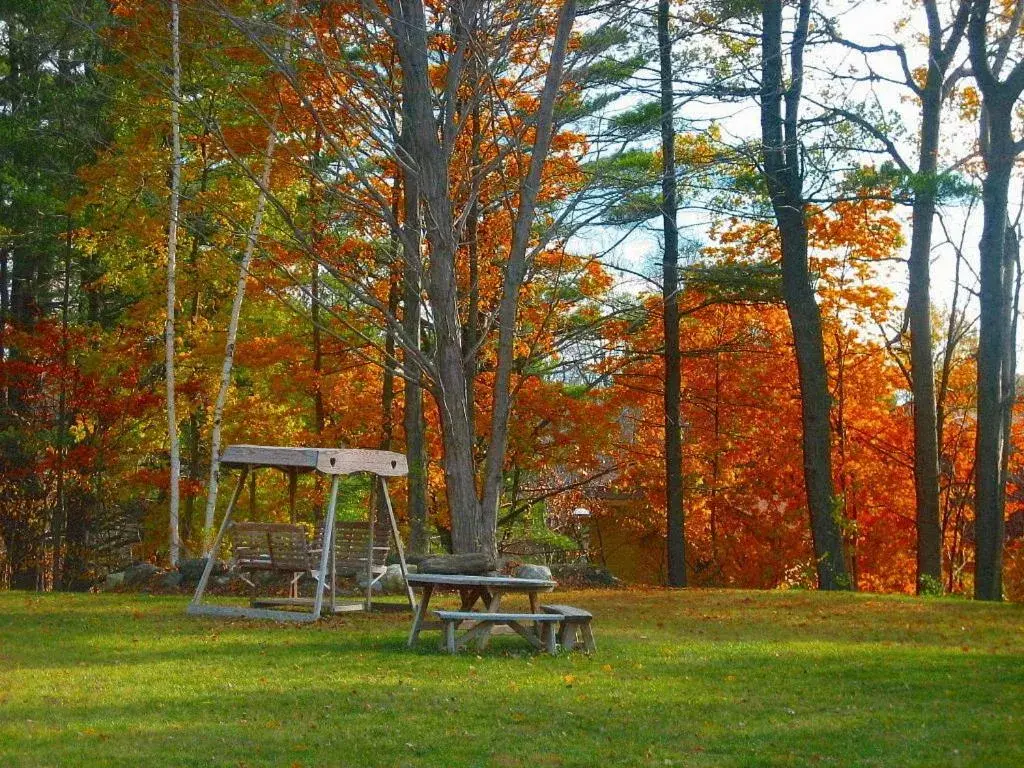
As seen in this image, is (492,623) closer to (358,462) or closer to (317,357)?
(358,462)

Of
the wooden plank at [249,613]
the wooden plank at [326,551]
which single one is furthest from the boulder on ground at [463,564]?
the wooden plank at [249,613]

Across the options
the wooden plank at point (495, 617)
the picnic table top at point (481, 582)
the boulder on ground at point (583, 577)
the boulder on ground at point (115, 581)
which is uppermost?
the picnic table top at point (481, 582)

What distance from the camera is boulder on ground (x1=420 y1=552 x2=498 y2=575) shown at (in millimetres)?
9875

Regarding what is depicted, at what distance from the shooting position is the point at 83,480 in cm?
1950

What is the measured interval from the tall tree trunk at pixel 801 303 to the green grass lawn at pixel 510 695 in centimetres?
494

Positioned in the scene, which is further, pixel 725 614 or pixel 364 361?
pixel 364 361

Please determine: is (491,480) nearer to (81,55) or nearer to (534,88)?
(534,88)

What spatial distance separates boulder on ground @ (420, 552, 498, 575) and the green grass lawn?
2.02 ft

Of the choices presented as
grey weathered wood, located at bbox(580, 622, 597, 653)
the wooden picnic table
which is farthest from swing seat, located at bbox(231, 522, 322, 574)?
grey weathered wood, located at bbox(580, 622, 597, 653)

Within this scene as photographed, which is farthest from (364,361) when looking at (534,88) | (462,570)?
(462,570)

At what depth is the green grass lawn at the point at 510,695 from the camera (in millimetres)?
5406

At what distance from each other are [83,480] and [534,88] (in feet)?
30.5

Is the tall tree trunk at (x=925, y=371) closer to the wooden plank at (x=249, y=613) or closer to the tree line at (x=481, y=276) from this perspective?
the tree line at (x=481, y=276)

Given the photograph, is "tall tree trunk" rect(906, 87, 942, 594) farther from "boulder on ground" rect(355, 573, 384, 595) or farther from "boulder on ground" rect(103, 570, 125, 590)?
"boulder on ground" rect(103, 570, 125, 590)
